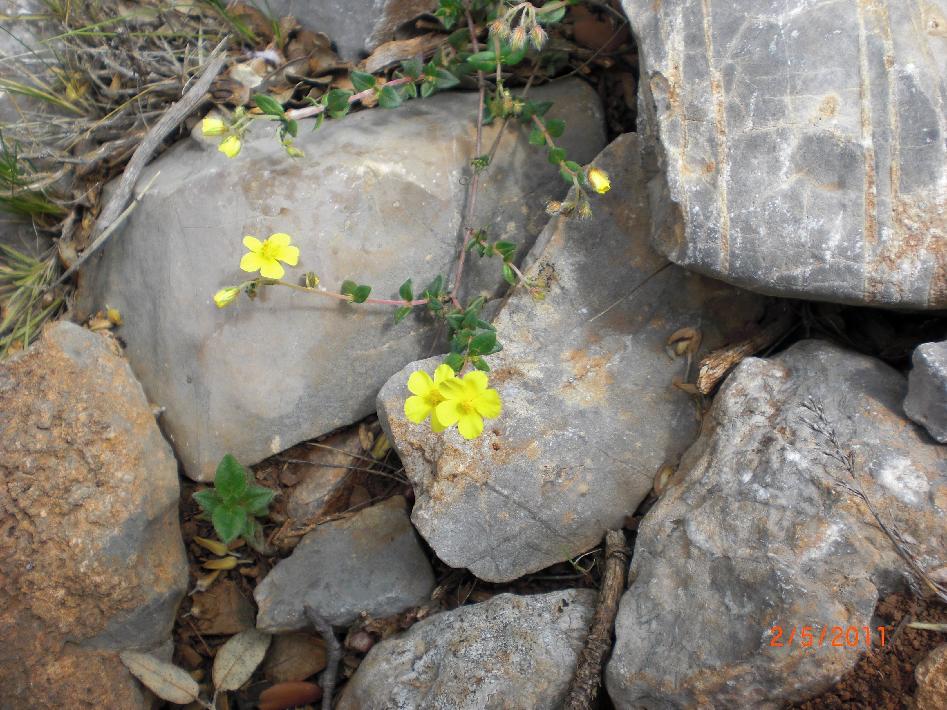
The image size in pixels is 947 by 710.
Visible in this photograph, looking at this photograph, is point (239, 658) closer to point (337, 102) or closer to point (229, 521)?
point (229, 521)

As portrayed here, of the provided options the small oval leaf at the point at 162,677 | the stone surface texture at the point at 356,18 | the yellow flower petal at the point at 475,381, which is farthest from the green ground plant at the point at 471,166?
the small oval leaf at the point at 162,677

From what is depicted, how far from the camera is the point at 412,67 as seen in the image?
9.78 ft

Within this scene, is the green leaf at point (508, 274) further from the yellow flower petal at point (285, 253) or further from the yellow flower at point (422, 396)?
the yellow flower petal at point (285, 253)

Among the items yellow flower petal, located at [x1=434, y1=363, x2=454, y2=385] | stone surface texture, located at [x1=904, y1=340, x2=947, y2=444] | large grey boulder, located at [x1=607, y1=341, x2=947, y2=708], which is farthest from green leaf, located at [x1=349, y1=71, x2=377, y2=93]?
stone surface texture, located at [x1=904, y1=340, x2=947, y2=444]

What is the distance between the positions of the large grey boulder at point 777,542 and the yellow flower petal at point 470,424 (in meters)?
0.61

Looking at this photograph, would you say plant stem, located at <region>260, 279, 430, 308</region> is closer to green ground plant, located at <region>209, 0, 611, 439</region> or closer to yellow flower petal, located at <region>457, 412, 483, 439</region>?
green ground plant, located at <region>209, 0, 611, 439</region>

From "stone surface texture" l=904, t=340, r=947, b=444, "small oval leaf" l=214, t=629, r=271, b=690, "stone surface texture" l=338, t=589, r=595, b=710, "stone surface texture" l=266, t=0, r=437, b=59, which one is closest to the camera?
"stone surface texture" l=904, t=340, r=947, b=444

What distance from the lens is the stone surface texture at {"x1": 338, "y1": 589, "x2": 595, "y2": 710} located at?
234cm

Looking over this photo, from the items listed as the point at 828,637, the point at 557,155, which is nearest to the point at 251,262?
the point at 557,155

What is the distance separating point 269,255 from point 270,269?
0.06m

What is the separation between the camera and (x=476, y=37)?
10.0 ft

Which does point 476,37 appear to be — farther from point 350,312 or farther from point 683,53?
point 350,312

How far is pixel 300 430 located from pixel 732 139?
185 cm

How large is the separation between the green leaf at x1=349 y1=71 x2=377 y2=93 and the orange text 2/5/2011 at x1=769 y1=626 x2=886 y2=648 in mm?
2356
